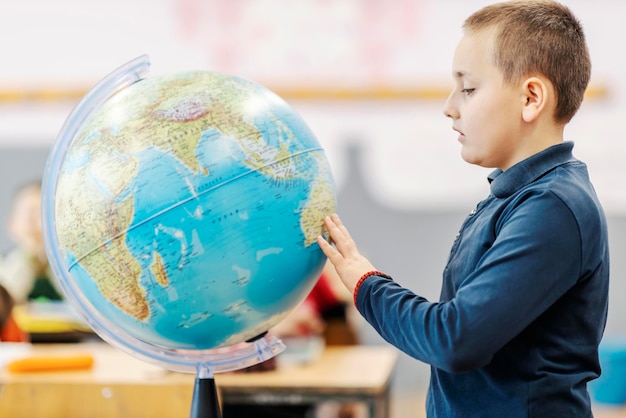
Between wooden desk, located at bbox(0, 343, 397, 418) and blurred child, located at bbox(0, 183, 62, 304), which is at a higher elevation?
blurred child, located at bbox(0, 183, 62, 304)

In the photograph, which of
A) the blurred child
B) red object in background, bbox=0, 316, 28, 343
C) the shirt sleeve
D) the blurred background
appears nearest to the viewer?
the shirt sleeve

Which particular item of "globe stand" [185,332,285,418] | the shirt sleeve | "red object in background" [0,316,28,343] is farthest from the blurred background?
the shirt sleeve

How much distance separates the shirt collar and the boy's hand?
0.26m

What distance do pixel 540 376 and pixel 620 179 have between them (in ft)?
11.9

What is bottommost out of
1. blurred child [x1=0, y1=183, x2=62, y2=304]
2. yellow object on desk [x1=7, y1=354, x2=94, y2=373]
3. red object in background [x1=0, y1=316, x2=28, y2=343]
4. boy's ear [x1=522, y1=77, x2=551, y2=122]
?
red object in background [x1=0, y1=316, x2=28, y2=343]

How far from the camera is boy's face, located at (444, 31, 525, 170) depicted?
1.27 meters

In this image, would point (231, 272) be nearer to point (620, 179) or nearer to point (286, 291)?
point (286, 291)

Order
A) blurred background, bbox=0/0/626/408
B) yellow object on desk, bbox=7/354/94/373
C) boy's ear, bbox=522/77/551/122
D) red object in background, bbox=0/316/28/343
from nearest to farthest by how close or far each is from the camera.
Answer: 1. boy's ear, bbox=522/77/551/122
2. yellow object on desk, bbox=7/354/94/373
3. red object in background, bbox=0/316/28/343
4. blurred background, bbox=0/0/626/408

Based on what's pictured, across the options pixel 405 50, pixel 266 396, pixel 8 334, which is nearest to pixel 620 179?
pixel 405 50

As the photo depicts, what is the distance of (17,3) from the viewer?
16.7 ft

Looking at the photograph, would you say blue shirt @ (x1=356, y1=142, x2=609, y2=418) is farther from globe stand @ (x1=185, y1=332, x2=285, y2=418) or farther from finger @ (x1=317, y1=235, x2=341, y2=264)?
globe stand @ (x1=185, y1=332, x2=285, y2=418)

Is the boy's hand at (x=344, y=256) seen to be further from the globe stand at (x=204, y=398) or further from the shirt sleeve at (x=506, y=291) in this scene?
the globe stand at (x=204, y=398)

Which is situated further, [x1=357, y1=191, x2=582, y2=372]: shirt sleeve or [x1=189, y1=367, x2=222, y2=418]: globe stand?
[x1=189, y1=367, x2=222, y2=418]: globe stand

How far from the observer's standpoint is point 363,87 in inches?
189
